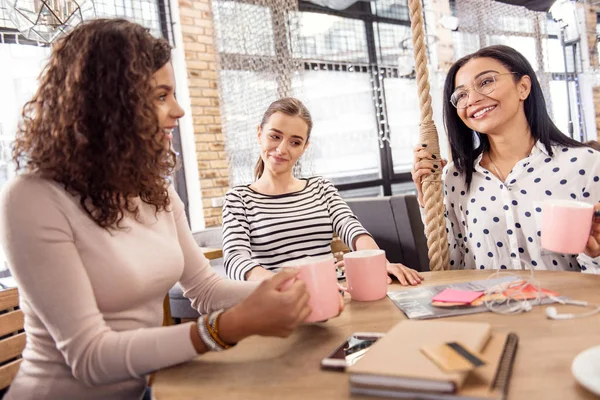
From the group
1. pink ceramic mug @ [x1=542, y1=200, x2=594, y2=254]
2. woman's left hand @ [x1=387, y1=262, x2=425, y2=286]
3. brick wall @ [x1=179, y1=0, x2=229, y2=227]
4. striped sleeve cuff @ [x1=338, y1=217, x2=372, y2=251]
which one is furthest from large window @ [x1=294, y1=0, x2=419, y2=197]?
pink ceramic mug @ [x1=542, y1=200, x2=594, y2=254]

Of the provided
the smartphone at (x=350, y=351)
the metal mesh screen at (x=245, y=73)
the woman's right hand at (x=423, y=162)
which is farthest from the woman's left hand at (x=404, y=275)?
the metal mesh screen at (x=245, y=73)

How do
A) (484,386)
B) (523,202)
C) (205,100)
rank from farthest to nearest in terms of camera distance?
(205,100) < (523,202) < (484,386)

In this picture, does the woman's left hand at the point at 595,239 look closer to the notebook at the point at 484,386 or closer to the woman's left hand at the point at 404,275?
the woman's left hand at the point at 404,275

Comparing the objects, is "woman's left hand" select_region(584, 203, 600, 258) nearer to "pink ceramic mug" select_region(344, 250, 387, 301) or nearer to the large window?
"pink ceramic mug" select_region(344, 250, 387, 301)

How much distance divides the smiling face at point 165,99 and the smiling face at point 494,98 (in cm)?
97

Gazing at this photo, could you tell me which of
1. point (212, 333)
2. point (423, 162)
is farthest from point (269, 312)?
point (423, 162)

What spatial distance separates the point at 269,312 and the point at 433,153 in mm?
824

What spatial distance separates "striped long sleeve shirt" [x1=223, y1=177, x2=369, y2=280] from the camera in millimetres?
1859

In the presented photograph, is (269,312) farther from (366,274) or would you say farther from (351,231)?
(351,231)

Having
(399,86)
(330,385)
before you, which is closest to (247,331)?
(330,385)

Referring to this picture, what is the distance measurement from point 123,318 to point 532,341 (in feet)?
2.45

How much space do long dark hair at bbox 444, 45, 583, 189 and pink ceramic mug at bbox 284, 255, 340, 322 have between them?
3.03 feet

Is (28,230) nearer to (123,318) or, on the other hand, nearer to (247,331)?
(123,318)

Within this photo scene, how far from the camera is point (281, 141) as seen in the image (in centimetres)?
195
